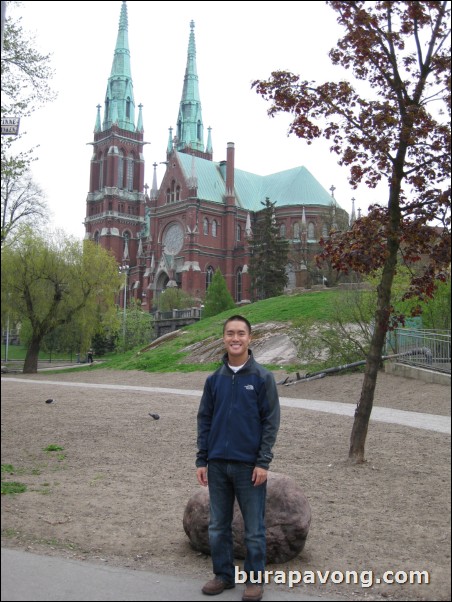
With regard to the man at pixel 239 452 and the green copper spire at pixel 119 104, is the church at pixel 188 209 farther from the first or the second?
the man at pixel 239 452

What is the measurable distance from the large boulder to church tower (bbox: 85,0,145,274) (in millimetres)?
85733

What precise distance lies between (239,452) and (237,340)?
80cm

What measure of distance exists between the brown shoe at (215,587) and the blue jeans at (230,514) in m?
0.05

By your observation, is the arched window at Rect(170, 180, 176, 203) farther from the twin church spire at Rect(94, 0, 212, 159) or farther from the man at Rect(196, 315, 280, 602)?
the man at Rect(196, 315, 280, 602)

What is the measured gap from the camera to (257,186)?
3423 inches

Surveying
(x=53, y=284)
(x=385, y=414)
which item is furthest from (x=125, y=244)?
(x=385, y=414)

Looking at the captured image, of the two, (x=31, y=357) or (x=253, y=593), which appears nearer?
(x=253, y=593)

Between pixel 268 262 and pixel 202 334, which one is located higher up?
pixel 268 262

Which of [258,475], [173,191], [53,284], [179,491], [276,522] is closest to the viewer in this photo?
[258,475]

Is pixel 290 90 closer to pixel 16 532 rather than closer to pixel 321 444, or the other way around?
pixel 321 444

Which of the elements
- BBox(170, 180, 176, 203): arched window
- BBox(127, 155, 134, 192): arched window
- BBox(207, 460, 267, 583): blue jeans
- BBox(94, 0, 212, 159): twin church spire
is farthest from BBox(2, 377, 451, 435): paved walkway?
BBox(127, 155, 134, 192): arched window

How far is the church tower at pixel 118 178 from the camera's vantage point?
92.8 meters

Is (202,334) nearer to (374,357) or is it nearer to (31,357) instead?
(31,357)

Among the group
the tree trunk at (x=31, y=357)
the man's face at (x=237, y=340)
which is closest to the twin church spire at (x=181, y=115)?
the tree trunk at (x=31, y=357)
